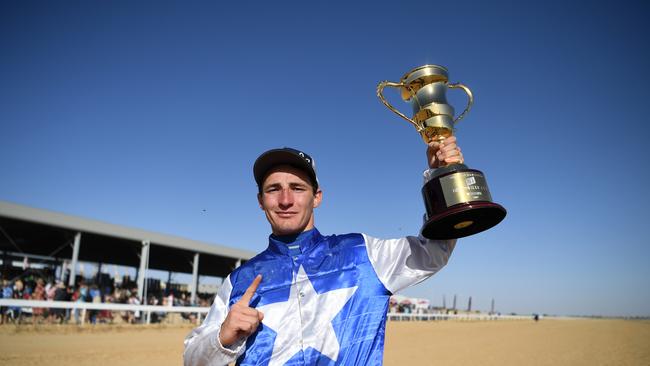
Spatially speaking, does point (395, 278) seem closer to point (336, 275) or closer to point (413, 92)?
point (336, 275)

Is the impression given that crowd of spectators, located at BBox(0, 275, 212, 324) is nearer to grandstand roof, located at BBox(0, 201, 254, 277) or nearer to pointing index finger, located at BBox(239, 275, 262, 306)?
grandstand roof, located at BBox(0, 201, 254, 277)

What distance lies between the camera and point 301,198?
6.99 ft

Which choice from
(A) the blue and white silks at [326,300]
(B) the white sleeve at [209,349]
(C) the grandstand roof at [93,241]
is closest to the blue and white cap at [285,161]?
(A) the blue and white silks at [326,300]

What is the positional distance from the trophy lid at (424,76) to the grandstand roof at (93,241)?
18.1m

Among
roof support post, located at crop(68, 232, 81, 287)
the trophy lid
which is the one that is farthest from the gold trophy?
roof support post, located at crop(68, 232, 81, 287)

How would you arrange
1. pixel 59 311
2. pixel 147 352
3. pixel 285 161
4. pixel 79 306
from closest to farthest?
1. pixel 285 161
2. pixel 147 352
3. pixel 59 311
4. pixel 79 306

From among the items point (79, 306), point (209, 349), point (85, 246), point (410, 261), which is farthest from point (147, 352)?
point (85, 246)

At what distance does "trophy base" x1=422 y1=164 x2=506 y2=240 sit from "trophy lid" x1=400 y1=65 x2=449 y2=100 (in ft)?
2.01

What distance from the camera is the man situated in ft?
6.03

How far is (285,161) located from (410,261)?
32.0 inches

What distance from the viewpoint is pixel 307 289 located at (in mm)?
1948

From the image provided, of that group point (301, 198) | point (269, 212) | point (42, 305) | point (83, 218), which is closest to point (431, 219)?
point (301, 198)

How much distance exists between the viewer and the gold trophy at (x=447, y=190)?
1.87m

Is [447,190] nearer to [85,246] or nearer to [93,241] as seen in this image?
[93,241]
